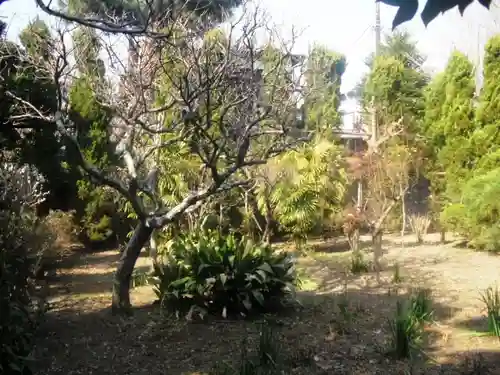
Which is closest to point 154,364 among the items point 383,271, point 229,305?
point 229,305

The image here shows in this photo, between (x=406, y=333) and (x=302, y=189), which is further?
(x=302, y=189)

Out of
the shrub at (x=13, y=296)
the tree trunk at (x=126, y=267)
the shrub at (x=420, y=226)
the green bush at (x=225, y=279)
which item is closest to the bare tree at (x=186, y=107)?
the tree trunk at (x=126, y=267)

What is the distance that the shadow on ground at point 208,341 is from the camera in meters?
4.01

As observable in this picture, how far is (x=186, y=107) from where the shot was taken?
200 inches

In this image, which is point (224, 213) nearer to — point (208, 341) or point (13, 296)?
point (208, 341)

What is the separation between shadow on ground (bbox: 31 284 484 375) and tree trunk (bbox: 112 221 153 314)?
0.14 m

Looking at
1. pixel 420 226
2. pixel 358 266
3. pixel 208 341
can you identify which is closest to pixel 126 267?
pixel 208 341

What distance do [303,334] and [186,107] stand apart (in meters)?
2.34

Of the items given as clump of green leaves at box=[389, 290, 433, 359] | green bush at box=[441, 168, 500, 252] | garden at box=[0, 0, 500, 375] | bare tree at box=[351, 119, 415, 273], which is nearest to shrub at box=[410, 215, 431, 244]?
garden at box=[0, 0, 500, 375]

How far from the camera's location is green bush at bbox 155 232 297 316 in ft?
17.5

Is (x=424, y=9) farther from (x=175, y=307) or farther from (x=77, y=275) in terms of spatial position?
(x=77, y=275)

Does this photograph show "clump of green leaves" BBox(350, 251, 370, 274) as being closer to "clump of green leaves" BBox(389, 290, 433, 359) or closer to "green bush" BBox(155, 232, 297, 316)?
"green bush" BBox(155, 232, 297, 316)

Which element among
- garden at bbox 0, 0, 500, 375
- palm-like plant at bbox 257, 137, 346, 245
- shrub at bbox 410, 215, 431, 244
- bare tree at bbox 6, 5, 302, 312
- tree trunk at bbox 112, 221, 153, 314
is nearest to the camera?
garden at bbox 0, 0, 500, 375

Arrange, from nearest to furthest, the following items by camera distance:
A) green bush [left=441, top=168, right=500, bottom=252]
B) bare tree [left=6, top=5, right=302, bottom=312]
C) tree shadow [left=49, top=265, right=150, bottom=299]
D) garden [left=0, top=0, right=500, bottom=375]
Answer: garden [left=0, top=0, right=500, bottom=375] < bare tree [left=6, top=5, right=302, bottom=312] < tree shadow [left=49, top=265, right=150, bottom=299] < green bush [left=441, top=168, right=500, bottom=252]
